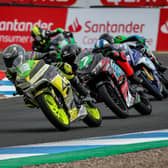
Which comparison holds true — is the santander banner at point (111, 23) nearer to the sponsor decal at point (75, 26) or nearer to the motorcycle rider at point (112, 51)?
the sponsor decal at point (75, 26)

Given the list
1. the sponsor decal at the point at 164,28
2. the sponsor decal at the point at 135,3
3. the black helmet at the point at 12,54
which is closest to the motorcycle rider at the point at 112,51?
the black helmet at the point at 12,54

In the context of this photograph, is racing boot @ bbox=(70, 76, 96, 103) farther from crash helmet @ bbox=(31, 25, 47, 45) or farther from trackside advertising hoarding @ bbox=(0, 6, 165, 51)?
trackside advertising hoarding @ bbox=(0, 6, 165, 51)

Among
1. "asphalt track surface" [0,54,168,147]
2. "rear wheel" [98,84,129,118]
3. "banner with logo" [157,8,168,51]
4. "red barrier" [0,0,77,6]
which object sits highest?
"red barrier" [0,0,77,6]

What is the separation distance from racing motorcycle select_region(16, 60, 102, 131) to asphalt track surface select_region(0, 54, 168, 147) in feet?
0.74

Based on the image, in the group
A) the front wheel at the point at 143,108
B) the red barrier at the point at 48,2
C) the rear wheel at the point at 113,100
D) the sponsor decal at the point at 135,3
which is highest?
the sponsor decal at the point at 135,3

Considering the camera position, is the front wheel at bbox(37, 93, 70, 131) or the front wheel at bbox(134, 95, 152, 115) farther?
the front wheel at bbox(134, 95, 152, 115)

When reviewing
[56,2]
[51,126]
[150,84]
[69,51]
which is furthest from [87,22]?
[69,51]

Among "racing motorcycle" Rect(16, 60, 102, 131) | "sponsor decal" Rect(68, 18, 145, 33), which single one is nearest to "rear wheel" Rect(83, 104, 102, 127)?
"racing motorcycle" Rect(16, 60, 102, 131)

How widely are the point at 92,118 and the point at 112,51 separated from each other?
2.05 m

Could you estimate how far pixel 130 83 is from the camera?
41.5 feet

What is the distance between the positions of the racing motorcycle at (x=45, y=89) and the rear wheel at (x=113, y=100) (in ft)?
4.67

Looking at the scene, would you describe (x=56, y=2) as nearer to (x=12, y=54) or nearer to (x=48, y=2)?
(x=48, y=2)

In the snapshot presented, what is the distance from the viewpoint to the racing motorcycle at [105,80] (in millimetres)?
11406

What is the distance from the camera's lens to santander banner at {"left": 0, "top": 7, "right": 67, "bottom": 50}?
26.1 meters
